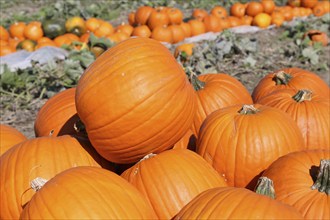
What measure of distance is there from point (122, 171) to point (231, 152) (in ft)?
2.12

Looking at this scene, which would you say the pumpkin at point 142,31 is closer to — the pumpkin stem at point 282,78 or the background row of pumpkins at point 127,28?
the background row of pumpkins at point 127,28

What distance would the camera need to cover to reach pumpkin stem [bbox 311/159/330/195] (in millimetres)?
2076

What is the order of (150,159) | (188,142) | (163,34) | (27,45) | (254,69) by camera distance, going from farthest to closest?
(163,34) < (27,45) < (254,69) < (188,142) < (150,159)

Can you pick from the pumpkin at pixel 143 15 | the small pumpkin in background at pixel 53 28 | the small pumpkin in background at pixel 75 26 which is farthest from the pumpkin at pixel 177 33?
the small pumpkin in background at pixel 53 28

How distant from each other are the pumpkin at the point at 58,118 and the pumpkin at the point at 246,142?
889 millimetres

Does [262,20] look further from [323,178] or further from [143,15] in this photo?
[323,178]

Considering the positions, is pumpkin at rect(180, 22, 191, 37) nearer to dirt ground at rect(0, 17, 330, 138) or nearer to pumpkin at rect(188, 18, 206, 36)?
pumpkin at rect(188, 18, 206, 36)

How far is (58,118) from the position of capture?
297 centimetres

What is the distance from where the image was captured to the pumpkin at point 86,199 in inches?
70.4

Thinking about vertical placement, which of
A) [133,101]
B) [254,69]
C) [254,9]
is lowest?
[254,69]

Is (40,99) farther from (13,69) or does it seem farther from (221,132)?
(221,132)

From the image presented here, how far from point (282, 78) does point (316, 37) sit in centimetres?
558

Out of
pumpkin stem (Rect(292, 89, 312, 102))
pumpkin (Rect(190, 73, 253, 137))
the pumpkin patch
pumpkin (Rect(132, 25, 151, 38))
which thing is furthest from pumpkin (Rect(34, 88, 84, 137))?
pumpkin (Rect(132, 25, 151, 38))

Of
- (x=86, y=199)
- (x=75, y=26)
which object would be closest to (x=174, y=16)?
(x=75, y=26)
